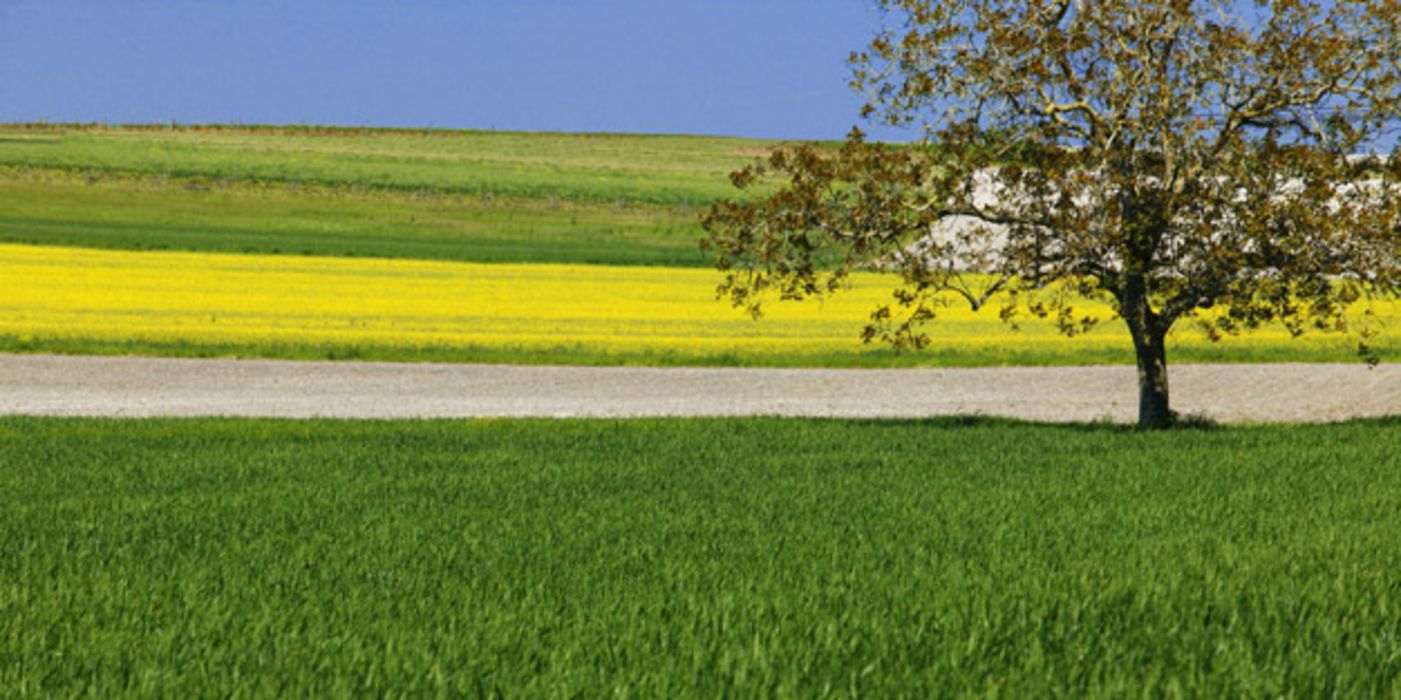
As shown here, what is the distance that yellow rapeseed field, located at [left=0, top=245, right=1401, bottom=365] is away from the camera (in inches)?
1315

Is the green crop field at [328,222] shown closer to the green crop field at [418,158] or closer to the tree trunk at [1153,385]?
the green crop field at [418,158]

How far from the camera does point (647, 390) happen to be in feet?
90.6

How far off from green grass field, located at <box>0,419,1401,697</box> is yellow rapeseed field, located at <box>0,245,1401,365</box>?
1660 centimetres

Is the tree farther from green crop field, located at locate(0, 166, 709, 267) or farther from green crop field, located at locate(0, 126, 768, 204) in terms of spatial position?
green crop field, located at locate(0, 126, 768, 204)

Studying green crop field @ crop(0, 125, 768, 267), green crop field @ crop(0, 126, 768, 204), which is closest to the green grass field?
green crop field @ crop(0, 125, 768, 267)

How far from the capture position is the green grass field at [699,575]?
5543mm

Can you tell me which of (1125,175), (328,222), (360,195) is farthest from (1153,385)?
(360,195)

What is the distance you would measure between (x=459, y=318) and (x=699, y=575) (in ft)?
109

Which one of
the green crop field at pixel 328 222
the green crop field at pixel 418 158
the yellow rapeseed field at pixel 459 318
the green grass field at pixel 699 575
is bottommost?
the green grass field at pixel 699 575

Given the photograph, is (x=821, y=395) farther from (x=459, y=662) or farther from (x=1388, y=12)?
(x=459, y=662)

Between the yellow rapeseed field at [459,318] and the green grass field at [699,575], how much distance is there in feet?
54.5

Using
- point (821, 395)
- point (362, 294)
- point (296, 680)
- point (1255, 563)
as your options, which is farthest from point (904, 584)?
point (362, 294)

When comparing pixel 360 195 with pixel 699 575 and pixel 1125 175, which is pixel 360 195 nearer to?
pixel 1125 175

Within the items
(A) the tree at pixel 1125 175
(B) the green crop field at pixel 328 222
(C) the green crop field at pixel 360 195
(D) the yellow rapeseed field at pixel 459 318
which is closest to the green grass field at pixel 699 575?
(A) the tree at pixel 1125 175
